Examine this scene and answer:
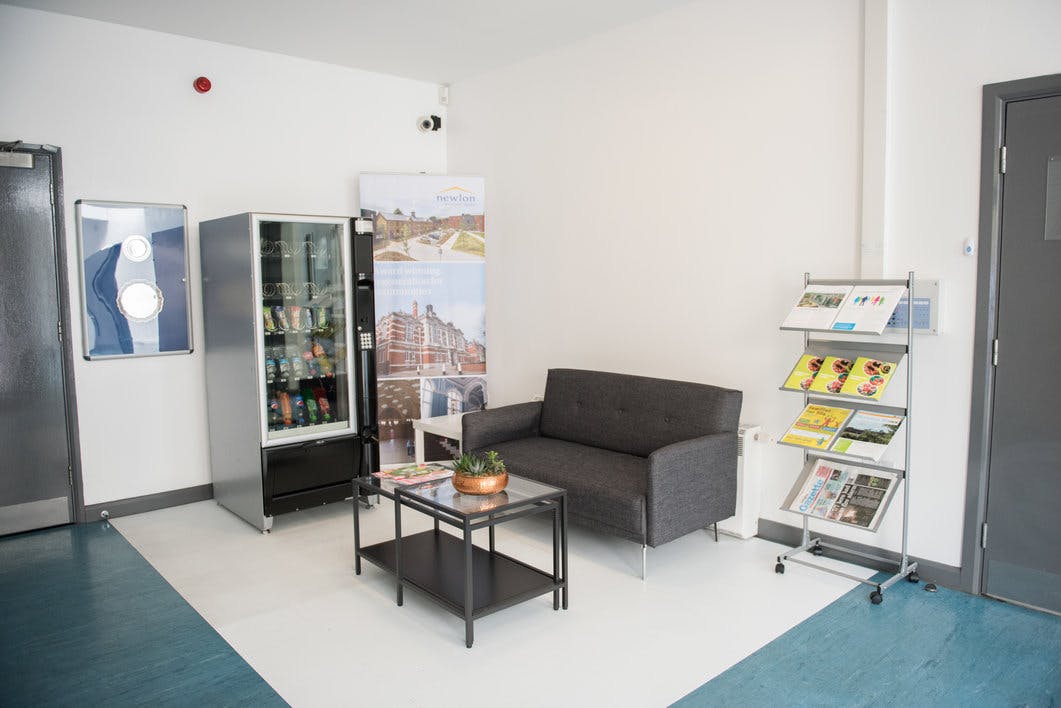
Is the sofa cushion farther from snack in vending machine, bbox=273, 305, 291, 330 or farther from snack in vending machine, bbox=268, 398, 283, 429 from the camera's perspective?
snack in vending machine, bbox=273, 305, 291, 330

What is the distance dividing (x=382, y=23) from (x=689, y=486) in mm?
3351

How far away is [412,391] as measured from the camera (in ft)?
18.6

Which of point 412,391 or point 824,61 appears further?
point 412,391

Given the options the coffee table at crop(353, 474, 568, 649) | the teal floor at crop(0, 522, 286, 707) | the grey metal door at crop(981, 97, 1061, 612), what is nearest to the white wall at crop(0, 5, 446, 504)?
the teal floor at crop(0, 522, 286, 707)

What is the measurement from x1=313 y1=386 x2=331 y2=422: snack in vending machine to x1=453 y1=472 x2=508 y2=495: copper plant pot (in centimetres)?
180

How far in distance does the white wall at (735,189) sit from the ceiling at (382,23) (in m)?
0.27

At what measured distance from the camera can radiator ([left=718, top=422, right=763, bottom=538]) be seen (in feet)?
13.5

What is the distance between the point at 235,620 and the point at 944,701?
284 centimetres

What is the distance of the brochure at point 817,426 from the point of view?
3533 millimetres

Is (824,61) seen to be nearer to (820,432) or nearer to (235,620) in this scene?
(820,432)

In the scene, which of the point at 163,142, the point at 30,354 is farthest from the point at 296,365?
the point at 163,142

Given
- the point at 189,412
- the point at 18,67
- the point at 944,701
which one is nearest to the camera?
the point at 944,701

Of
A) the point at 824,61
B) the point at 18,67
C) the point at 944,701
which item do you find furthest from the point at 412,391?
the point at 944,701

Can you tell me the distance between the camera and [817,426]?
142 inches
